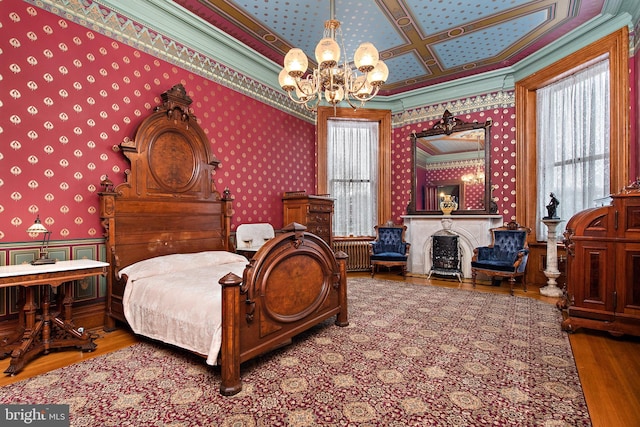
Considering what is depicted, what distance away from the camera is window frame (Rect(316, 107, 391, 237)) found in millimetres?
7094

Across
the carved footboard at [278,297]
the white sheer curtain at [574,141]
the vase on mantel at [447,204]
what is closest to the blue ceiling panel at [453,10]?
the white sheer curtain at [574,141]

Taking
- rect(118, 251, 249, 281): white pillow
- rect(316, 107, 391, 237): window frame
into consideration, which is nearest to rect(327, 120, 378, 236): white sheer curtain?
rect(316, 107, 391, 237): window frame

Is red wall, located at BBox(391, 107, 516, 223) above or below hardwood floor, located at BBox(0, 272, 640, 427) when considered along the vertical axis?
above

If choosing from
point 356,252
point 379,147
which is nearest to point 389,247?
point 356,252

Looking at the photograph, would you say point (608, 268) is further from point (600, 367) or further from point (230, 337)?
point (230, 337)

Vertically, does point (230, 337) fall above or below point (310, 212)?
below

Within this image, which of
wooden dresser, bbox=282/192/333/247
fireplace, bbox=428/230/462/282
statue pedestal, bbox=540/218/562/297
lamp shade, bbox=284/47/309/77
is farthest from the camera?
fireplace, bbox=428/230/462/282

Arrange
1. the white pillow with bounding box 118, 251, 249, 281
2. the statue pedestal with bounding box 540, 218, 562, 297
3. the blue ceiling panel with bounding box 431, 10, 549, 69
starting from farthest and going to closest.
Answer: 1. the statue pedestal with bounding box 540, 218, 562, 297
2. the blue ceiling panel with bounding box 431, 10, 549, 69
3. the white pillow with bounding box 118, 251, 249, 281

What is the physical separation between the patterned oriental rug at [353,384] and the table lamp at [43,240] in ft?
3.23

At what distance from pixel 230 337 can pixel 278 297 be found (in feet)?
1.95

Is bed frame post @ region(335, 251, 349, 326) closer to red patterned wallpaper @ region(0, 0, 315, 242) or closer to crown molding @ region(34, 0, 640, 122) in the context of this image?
red patterned wallpaper @ region(0, 0, 315, 242)

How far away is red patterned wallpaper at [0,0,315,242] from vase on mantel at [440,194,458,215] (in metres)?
5.07

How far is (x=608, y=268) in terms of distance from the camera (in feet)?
10.5

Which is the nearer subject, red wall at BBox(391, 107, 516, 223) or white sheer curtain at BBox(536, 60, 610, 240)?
white sheer curtain at BBox(536, 60, 610, 240)
